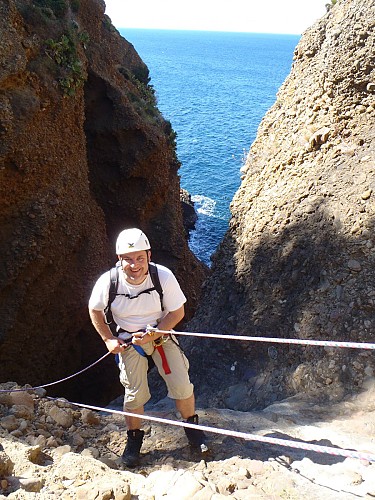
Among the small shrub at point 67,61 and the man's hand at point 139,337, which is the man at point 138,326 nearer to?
the man's hand at point 139,337

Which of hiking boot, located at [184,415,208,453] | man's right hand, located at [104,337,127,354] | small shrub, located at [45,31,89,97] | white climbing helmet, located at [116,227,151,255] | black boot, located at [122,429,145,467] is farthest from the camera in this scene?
small shrub, located at [45,31,89,97]

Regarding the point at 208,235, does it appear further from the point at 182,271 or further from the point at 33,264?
the point at 33,264

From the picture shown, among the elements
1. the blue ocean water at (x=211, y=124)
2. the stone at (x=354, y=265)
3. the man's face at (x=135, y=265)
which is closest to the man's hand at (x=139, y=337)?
the man's face at (x=135, y=265)

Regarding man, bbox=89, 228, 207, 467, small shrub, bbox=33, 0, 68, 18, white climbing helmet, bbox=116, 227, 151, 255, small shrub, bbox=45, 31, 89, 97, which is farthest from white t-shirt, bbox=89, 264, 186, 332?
small shrub, bbox=33, 0, 68, 18

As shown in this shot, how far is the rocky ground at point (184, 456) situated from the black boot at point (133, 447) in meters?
0.10

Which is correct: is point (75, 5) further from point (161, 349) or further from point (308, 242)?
point (161, 349)

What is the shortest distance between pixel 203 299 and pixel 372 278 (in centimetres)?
484

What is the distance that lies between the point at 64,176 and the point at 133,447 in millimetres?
8325

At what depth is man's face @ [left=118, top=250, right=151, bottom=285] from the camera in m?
4.49

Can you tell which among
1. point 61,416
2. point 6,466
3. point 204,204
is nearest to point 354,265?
point 61,416

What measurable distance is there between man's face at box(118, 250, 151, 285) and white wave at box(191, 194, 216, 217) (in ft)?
102

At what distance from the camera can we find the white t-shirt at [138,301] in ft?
15.2

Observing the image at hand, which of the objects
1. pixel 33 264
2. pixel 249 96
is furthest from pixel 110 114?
pixel 249 96

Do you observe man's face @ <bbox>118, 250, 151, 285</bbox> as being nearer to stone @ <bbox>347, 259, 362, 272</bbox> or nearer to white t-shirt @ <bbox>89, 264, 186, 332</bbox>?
white t-shirt @ <bbox>89, 264, 186, 332</bbox>
